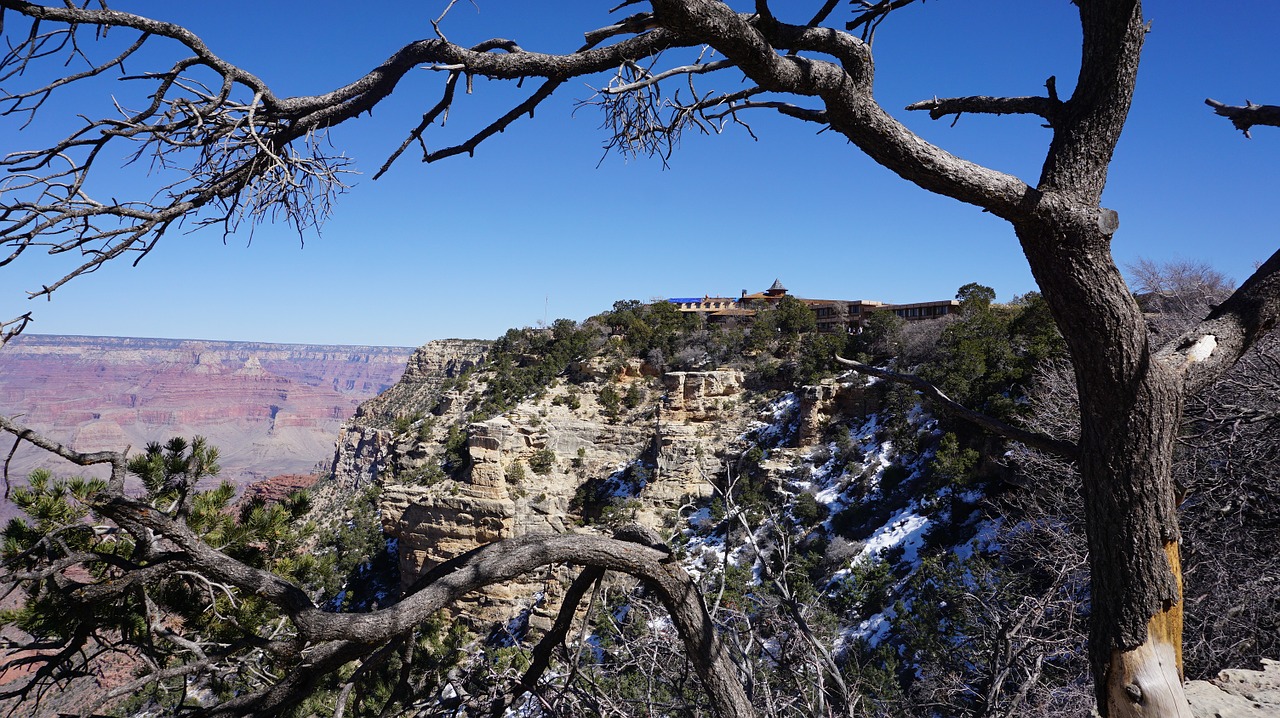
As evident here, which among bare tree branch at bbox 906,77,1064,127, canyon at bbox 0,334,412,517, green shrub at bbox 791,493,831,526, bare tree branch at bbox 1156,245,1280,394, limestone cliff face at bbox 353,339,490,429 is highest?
bare tree branch at bbox 906,77,1064,127

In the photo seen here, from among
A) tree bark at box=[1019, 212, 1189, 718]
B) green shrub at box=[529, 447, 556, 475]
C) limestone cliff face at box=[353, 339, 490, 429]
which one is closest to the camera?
tree bark at box=[1019, 212, 1189, 718]

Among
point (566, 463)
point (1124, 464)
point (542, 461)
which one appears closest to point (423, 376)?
point (566, 463)

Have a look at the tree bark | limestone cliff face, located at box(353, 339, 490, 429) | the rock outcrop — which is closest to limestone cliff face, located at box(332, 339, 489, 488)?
limestone cliff face, located at box(353, 339, 490, 429)

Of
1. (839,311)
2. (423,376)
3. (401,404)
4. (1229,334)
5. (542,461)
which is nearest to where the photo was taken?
(1229,334)

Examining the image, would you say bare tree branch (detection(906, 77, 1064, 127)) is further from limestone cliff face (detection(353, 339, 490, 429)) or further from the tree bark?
limestone cliff face (detection(353, 339, 490, 429))

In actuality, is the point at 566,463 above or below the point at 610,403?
below

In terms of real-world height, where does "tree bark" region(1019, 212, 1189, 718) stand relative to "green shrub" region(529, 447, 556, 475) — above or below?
above

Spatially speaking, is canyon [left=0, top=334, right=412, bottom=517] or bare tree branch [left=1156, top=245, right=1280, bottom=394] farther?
canyon [left=0, top=334, right=412, bottom=517]

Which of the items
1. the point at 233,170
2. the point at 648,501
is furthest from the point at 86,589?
the point at 648,501

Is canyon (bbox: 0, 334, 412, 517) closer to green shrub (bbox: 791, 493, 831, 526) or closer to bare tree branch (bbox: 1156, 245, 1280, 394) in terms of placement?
green shrub (bbox: 791, 493, 831, 526)

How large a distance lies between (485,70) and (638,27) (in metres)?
0.50

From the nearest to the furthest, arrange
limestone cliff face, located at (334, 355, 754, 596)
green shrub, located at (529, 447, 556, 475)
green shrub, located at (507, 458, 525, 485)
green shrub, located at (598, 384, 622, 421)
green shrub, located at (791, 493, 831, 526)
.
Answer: green shrub, located at (791, 493, 831, 526), limestone cliff face, located at (334, 355, 754, 596), green shrub, located at (507, 458, 525, 485), green shrub, located at (529, 447, 556, 475), green shrub, located at (598, 384, 622, 421)

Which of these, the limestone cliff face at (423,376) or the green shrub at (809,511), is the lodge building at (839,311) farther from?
the limestone cliff face at (423,376)

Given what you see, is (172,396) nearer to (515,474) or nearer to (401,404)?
(401,404)
